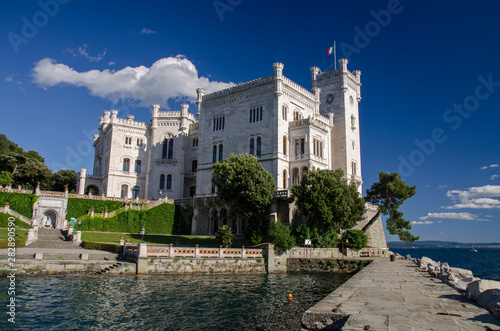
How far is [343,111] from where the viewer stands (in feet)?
183

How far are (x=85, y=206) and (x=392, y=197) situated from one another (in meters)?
38.9

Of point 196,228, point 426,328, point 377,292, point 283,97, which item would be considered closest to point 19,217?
point 196,228

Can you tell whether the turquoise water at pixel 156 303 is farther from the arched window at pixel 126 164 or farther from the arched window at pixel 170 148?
the arched window at pixel 126 164

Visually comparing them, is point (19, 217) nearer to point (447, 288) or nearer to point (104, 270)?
point (104, 270)

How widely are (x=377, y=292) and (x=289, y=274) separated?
19966mm

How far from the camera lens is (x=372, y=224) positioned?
163ft

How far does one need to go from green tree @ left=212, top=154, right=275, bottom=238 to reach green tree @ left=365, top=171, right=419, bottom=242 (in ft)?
52.2

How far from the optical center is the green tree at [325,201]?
36.5 meters

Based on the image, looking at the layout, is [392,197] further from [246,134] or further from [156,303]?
[156,303]

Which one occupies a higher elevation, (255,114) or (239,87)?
(239,87)

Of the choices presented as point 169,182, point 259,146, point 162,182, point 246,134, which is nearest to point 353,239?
point 259,146

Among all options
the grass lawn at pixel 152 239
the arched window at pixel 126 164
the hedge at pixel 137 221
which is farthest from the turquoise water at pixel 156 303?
the arched window at pixel 126 164

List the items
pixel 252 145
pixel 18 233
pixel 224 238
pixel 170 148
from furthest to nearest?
1. pixel 170 148
2. pixel 252 145
3. pixel 224 238
4. pixel 18 233

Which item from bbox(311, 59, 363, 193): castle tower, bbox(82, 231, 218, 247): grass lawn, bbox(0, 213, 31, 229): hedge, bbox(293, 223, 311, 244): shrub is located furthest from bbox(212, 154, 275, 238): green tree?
bbox(0, 213, 31, 229): hedge
